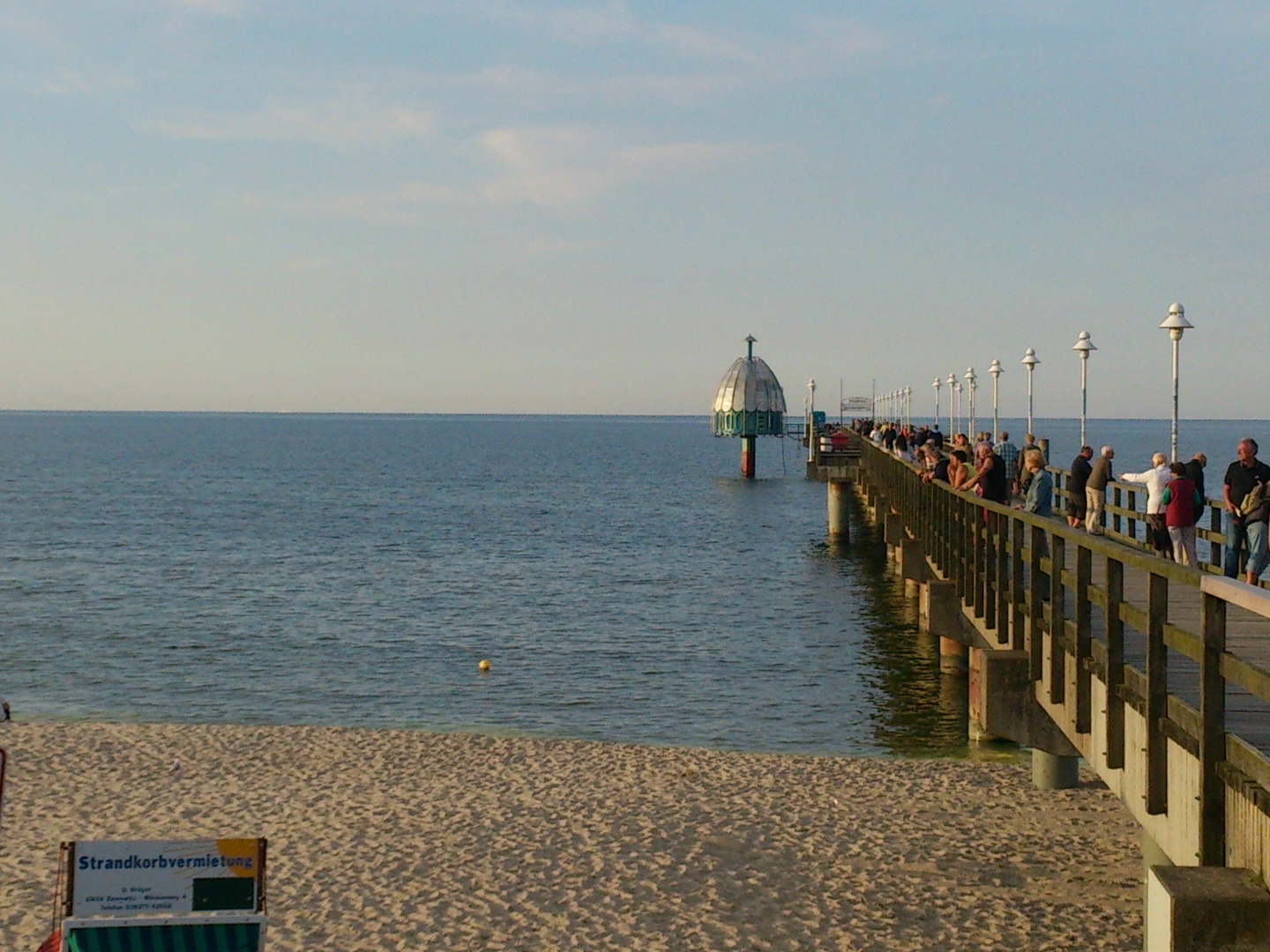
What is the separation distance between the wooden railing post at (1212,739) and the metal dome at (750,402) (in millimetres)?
82704

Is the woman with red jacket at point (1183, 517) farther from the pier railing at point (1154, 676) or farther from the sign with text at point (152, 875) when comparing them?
the sign with text at point (152, 875)

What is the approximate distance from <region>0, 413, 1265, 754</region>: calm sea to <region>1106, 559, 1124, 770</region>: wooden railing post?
9.14 metres

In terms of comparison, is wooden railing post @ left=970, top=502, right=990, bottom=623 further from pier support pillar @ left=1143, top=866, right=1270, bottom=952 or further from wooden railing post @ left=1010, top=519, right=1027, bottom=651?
pier support pillar @ left=1143, top=866, right=1270, bottom=952

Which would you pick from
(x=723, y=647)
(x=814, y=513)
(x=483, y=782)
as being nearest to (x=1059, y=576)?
(x=483, y=782)

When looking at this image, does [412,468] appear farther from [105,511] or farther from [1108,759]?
[1108,759]

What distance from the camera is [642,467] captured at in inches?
4309

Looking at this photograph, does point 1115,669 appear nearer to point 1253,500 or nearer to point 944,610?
point 944,610

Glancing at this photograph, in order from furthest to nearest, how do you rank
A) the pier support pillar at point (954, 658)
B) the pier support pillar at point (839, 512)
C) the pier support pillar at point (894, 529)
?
1. the pier support pillar at point (839, 512)
2. the pier support pillar at point (894, 529)
3. the pier support pillar at point (954, 658)

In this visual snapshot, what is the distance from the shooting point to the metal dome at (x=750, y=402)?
88750mm

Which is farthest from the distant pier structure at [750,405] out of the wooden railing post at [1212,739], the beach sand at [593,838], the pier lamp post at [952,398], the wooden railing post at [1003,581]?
the wooden railing post at [1212,739]

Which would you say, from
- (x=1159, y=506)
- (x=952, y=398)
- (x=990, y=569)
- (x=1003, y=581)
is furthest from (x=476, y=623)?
(x=952, y=398)

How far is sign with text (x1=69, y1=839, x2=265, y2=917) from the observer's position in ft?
17.0

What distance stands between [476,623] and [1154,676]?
70.7 feet

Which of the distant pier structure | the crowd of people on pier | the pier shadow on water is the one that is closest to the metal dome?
the distant pier structure
